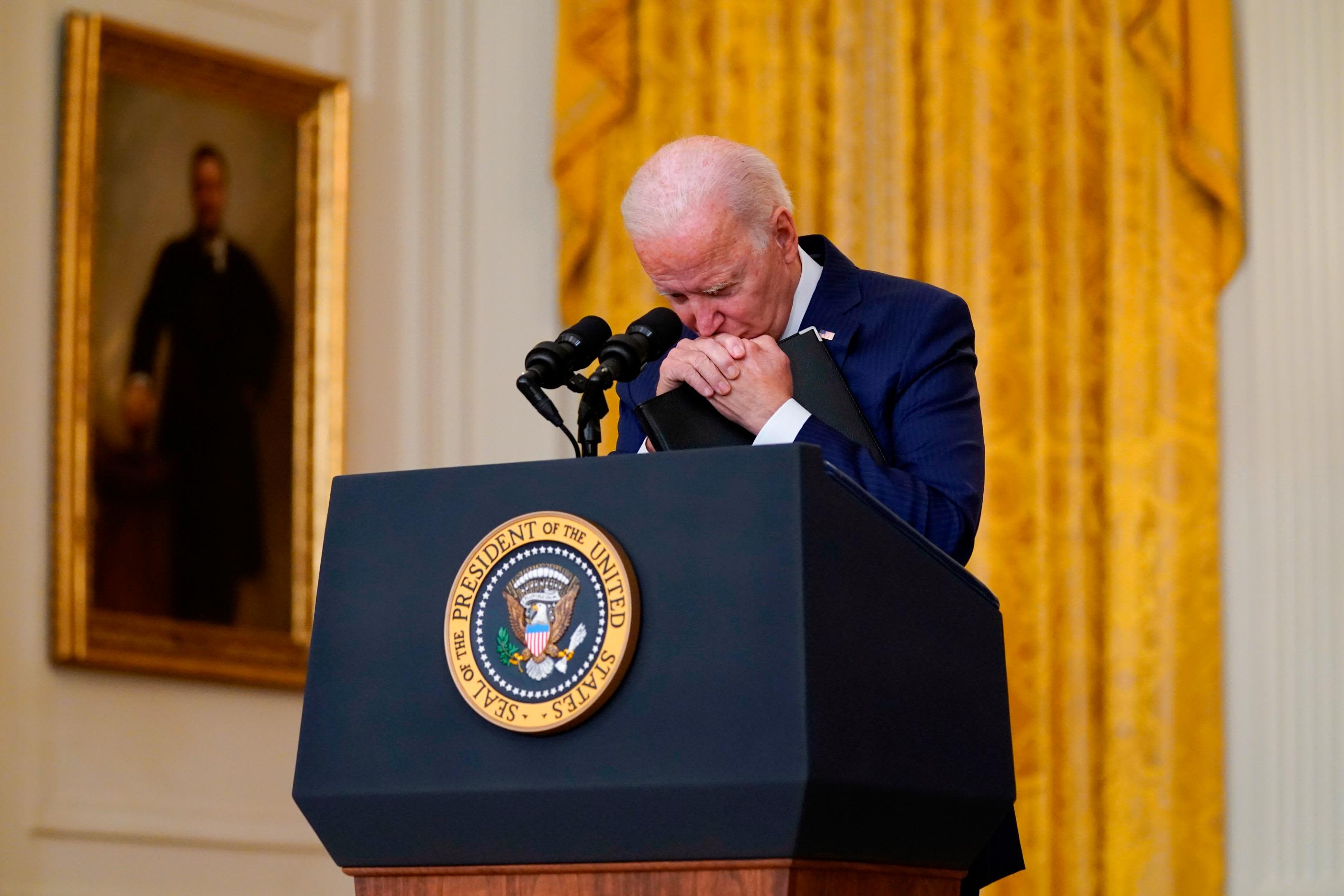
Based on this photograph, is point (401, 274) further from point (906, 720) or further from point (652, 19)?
point (906, 720)

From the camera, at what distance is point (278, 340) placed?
490cm

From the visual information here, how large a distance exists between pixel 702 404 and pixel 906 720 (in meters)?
0.62

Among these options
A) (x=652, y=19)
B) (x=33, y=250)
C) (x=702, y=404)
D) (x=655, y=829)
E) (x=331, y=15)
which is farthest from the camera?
(x=652, y=19)

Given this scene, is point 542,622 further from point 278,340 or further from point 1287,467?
point 1287,467

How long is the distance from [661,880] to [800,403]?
2.61 feet

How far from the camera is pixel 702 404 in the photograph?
7.57ft

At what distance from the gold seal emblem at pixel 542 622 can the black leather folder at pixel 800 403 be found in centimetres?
43

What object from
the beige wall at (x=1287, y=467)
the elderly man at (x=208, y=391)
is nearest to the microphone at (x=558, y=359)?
the elderly man at (x=208, y=391)

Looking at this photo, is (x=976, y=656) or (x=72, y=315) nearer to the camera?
(x=976, y=656)

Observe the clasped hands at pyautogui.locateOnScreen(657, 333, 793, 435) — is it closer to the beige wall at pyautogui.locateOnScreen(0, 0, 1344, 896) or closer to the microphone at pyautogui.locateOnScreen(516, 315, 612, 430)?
the microphone at pyautogui.locateOnScreen(516, 315, 612, 430)

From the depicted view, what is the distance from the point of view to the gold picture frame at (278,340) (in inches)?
171

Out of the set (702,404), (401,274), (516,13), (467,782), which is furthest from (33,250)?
(467,782)

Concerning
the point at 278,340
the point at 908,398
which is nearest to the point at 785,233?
the point at 908,398

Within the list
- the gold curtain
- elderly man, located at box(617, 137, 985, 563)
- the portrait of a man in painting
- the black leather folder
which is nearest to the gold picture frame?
the portrait of a man in painting
